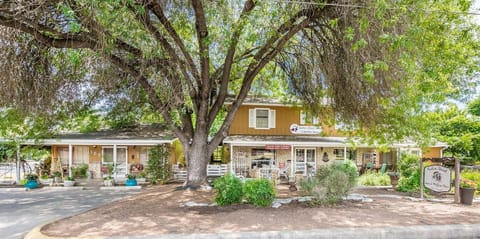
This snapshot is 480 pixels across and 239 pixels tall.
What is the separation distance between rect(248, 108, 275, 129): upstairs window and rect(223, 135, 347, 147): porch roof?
0.77 meters

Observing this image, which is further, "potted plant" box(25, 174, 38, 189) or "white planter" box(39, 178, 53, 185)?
"white planter" box(39, 178, 53, 185)

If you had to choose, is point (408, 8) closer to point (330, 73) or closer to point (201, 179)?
point (330, 73)

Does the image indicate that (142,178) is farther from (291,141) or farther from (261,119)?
(291,141)

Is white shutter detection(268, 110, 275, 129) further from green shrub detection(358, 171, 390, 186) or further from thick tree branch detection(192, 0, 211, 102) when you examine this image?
thick tree branch detection(192, 0, 211, 102)

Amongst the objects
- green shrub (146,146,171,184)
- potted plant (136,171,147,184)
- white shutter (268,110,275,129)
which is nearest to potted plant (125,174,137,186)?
potted plant (136,171,147,184)

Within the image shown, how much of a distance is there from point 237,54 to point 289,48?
255cm

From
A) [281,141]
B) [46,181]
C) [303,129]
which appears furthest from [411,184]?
[46,181]

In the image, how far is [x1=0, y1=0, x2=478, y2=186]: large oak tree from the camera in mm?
7875

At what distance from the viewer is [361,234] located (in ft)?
19.6

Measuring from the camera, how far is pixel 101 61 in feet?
32.4

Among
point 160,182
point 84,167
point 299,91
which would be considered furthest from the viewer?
point 84,167

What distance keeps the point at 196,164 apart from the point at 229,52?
186 inches

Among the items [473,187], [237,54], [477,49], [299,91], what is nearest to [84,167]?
[237,54]

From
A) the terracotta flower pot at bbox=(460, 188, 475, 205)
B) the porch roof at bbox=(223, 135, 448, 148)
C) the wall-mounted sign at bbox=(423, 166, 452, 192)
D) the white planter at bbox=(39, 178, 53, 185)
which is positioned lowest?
the white planter at bbox=(39, 178, 53, 185)
